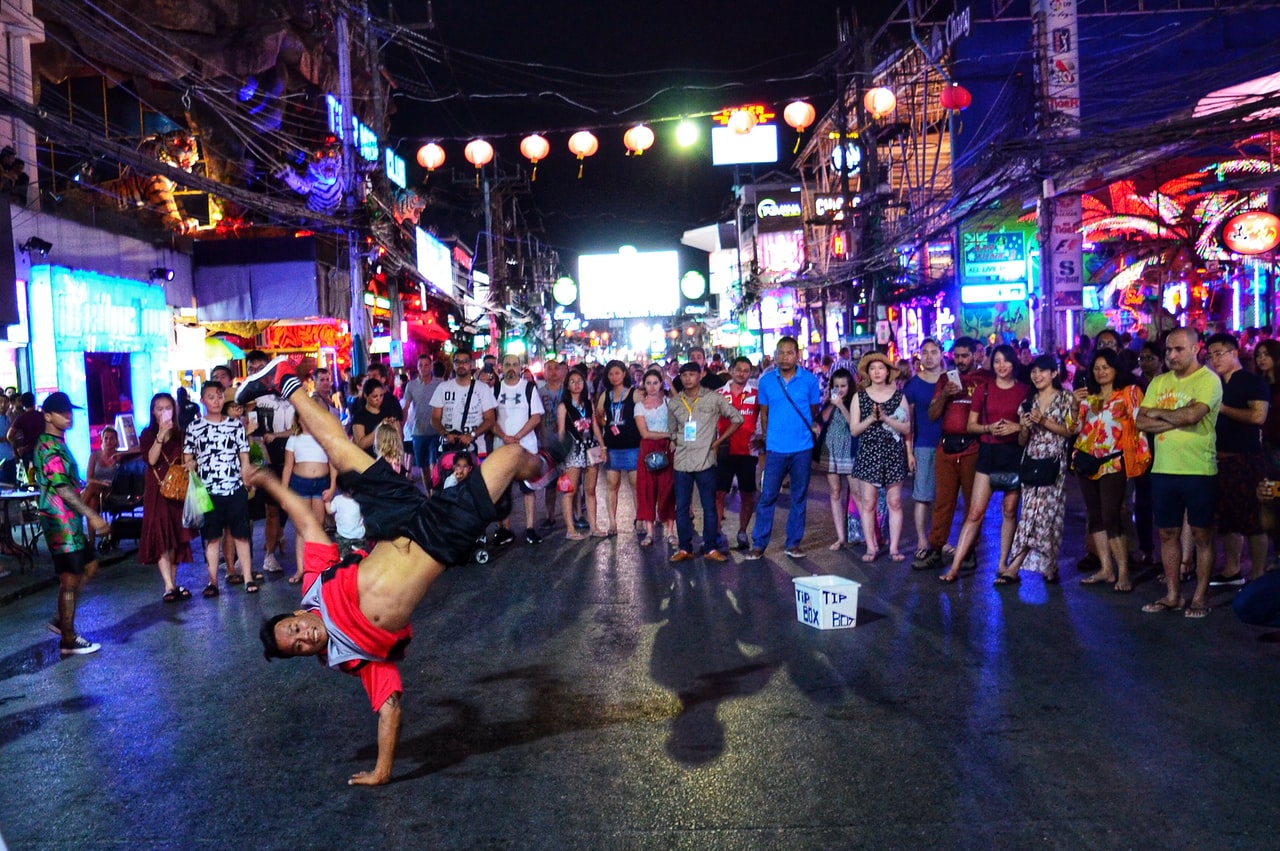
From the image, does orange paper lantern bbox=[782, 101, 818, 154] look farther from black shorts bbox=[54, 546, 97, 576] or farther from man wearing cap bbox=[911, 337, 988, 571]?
black shorts bbox=[54, 546, 97, 576]

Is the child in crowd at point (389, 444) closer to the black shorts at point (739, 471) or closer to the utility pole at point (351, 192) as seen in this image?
the black shorts at point (739, 471)

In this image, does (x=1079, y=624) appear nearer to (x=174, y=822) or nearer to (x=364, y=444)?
(x=174, y=822)

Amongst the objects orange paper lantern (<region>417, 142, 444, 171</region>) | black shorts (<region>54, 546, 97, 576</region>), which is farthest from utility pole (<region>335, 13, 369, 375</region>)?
black shorts (<region>54, 546, 97, 576</region>)

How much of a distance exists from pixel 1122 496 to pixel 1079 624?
1430mm

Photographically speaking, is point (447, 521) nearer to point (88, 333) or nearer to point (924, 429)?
point (924, 429)

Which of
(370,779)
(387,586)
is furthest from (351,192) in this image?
(370,779)

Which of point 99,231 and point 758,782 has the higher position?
point 99,231

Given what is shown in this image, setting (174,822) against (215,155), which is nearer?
(174,822)

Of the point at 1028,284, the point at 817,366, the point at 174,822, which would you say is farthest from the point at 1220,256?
the point at 174,822

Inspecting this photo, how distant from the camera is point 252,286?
72.5 ft

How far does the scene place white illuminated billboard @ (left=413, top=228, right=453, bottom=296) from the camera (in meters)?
34.1

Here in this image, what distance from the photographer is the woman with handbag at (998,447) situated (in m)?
8.20

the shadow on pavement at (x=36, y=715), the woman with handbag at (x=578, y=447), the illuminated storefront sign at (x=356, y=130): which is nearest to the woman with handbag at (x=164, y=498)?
the shadow on pavement at (x=36, y=715)

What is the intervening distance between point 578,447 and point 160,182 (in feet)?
43.8
